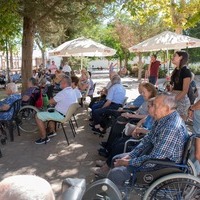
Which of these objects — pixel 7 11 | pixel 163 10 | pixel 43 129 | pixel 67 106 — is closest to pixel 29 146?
pixel 43 129

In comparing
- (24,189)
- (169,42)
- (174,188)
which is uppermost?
(169,42)

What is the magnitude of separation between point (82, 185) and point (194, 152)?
75.5 inches

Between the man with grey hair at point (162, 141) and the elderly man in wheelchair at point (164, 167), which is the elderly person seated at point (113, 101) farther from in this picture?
the elderly man in wheelchair at point (164, 167)

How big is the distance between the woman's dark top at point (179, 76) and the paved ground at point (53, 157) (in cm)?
178

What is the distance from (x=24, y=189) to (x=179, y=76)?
15.2 feet

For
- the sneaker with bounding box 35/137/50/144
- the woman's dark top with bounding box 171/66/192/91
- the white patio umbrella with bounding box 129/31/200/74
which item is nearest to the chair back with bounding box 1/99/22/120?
the sneaker with bounding box 35/137/50/144

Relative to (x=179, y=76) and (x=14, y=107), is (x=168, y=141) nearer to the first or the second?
(x=179, y=76)

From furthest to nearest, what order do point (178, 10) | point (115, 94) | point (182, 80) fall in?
1. point (178, 10)
2. point (115, 94)
3. point (182, 80)

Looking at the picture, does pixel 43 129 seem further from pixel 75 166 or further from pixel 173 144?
Result: pixel 173 144

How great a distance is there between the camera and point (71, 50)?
11133 mm

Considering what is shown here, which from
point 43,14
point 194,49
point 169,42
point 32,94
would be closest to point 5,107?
point 32,94

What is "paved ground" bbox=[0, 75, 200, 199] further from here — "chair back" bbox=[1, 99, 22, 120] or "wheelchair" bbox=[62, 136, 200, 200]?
"wheelchair" bbox=[62, 136, 200, 200]

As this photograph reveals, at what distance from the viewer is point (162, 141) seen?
3.49 meters

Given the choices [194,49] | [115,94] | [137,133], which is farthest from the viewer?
[194,49]
